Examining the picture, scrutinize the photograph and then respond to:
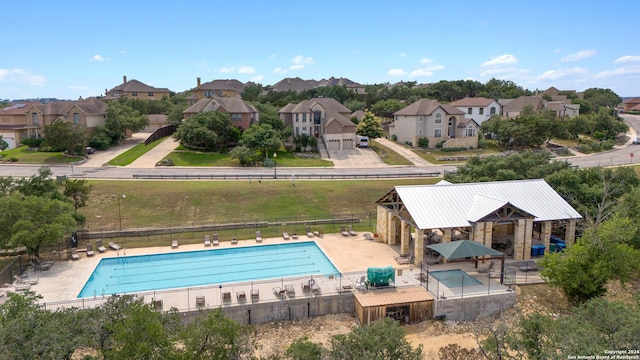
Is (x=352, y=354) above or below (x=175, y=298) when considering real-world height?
above

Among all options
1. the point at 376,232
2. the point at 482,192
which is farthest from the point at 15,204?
the point at 482,192

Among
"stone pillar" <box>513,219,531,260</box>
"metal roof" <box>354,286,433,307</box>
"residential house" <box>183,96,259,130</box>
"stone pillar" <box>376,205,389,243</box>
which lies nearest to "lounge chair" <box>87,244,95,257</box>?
→ "metal roof" <box>354,286,433,307</box>

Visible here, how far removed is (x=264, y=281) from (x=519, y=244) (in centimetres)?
1751

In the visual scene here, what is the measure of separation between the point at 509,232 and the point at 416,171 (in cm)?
2512

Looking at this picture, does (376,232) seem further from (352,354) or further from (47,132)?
(47,132)

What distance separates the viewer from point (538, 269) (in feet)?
103

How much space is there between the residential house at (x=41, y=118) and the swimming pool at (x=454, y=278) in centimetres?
6134

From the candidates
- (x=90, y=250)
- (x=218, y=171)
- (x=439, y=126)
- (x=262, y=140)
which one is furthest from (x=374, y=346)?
(x=439, y=126)

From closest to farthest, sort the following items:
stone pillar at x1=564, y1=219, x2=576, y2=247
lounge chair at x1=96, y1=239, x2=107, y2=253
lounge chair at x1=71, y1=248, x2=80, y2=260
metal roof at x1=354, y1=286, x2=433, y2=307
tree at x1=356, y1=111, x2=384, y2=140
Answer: metal roof at x1=354, y1=286, x2=433, y2=307
lounge chair at x1=71, y1=248, x2=80, y2=260
stone pillar at x1=564, y1=219, x2=576, y2=247
lounge chair at x1=96, y1=239, x2=107, y2=253
tree at x1=356, y1=111, x2=384, y2=140

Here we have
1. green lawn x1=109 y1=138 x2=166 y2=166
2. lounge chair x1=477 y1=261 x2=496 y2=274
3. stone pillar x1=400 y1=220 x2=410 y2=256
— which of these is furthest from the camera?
green lawn x1=109 y1=138 x2=166 y2=166

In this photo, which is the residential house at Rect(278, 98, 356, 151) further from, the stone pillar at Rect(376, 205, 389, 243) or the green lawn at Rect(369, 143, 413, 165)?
the stone pillar at Rect(376, 205, 389, 243)

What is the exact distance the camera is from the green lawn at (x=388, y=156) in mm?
68875

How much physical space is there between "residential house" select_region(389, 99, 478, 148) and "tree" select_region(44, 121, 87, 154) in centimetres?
5007

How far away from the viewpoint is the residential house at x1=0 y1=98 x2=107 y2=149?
73625 millimetres
